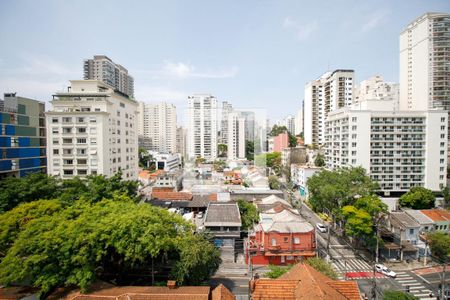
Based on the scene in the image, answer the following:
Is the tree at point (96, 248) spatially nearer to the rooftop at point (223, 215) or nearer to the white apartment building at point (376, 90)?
the rooftop at point (223, 215)

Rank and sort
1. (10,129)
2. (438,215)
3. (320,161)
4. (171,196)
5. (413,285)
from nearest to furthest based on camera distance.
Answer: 1. (413,285)
2. (438,215)
3. (10,129)
4. (171,196)
5. (320,161)

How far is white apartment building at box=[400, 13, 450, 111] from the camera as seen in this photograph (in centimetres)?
5556

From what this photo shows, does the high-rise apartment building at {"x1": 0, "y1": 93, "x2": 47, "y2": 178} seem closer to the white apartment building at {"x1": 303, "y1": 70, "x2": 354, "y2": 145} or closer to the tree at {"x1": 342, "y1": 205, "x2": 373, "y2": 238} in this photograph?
the tree at {"x1": 342, "y1": 205, "x2": 373, "y2": 238}

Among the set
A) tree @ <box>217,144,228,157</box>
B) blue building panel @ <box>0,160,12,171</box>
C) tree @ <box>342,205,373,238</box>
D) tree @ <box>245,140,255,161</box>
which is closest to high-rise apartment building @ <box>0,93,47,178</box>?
blue building panel @ <box>0,160,12,171</box>

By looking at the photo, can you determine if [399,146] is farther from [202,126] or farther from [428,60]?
[202,126]

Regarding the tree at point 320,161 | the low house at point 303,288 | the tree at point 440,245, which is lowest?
the tree at point 440,245

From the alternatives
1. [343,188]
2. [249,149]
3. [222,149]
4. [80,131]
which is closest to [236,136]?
[249,149]

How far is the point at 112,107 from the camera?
3412 centimetres

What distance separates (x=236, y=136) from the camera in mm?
88812

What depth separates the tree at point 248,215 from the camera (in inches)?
1135

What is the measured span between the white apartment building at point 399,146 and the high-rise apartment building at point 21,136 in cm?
4838

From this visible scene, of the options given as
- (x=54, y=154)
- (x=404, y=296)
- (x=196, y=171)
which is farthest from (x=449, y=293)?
(x=196, y=171)

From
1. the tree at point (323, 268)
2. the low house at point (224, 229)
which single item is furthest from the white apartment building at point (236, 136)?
the tree at point (323, 268)

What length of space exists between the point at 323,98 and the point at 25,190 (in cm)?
7210
